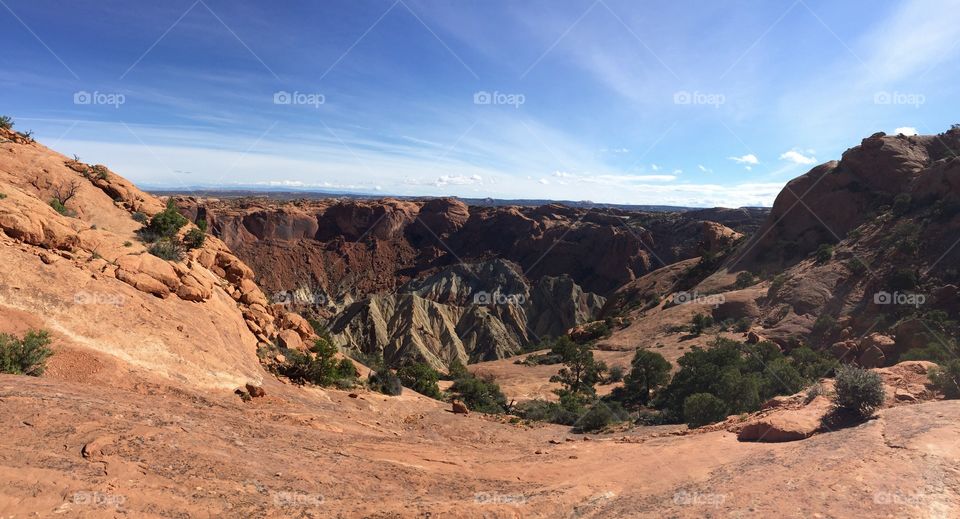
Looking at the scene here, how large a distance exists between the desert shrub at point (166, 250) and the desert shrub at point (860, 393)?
21.1 metres

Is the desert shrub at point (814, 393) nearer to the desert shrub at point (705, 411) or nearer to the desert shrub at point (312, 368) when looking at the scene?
the desert shrub at point (705, 411)

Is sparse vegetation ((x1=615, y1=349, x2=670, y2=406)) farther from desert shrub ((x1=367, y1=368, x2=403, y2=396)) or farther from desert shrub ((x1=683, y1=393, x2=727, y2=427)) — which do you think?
desert shrub ((x1=367, y1=368, x2=403, y2=396))

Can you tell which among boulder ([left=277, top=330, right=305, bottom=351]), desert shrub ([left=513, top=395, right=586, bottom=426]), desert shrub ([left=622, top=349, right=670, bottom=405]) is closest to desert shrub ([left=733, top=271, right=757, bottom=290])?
desert shrub ([left=622, top=349, right=670, bottom=405])

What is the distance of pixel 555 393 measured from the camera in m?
32.9

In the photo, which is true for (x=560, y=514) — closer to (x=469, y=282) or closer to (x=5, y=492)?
(x=5, y=492)

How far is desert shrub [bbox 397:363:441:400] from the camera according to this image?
24.0 meters

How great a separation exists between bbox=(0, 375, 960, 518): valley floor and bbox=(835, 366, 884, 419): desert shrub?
1.44 feet

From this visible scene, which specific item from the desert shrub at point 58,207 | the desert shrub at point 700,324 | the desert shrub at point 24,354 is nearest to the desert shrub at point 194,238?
the desert shrub at point 58,207

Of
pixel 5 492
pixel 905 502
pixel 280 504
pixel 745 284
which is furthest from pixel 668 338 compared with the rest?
pixel 5 492

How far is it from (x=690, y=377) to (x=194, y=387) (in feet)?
Answer: 76.1

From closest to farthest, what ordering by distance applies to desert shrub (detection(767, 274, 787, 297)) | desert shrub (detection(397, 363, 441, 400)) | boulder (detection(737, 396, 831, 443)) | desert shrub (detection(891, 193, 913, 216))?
1. boulder (detection(737, 396, 831, 443))
2. desert shrub (detection(397, 363, 441, 400))
3. desert shrub (detection(891, 193, 913, 216))
4. desert shrub (detection(767, 274, 787, 297))

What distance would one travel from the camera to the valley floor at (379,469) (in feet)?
20.8

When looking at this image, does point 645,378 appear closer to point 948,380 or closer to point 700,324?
point 700,324

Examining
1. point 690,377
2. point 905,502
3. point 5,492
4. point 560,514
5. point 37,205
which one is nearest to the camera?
point 5,492
